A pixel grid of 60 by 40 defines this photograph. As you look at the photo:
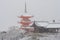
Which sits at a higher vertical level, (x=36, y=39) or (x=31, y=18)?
(x=31, y=18)

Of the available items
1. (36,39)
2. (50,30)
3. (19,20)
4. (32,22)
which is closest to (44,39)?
(36,39)

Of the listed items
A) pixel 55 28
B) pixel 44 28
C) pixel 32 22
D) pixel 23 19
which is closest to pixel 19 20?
pixel 23 19

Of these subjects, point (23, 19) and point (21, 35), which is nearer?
point (21, 35)

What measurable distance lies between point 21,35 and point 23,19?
1.34ft

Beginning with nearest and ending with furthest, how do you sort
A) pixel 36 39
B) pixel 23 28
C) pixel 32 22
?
pixel 36 39 < pixel 23 28 < pixel 32 22

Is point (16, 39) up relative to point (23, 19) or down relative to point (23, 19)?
down

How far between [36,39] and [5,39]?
11.7 inches

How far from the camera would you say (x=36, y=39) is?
1.27m

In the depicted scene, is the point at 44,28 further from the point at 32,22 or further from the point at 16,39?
the point at 16,39

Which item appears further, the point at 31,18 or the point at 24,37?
the point at 31,18

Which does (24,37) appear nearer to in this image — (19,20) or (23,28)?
(23,28)

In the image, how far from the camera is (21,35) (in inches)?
53.6

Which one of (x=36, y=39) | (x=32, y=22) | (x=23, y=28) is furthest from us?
(x=32, y=22)

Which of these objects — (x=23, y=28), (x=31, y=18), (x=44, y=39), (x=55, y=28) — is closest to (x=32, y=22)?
(x=31, y=18)
